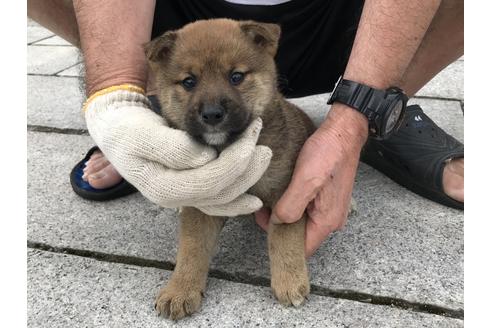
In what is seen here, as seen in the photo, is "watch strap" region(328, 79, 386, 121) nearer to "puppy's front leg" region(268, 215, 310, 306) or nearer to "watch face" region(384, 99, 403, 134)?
"watch face" region(384, 99, 403, 134)

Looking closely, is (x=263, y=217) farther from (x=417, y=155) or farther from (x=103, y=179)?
(x=417, y=155)

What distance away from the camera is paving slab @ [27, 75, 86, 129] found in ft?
13.5

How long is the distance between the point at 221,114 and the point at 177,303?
80cm

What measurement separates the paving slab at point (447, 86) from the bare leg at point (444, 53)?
1.26 meters

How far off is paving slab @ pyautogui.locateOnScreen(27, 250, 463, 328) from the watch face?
87cm

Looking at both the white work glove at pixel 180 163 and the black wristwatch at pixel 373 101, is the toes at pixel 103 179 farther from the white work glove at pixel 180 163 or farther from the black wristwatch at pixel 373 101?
the black wristwatch at pixel 373 101

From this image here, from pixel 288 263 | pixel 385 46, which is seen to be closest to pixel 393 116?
pixel 385 46

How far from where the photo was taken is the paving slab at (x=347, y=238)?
82.4 inches

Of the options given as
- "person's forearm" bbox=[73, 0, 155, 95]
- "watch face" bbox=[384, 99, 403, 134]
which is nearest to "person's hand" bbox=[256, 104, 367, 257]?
"watch face" bbox=[384, 99, 403, 134]

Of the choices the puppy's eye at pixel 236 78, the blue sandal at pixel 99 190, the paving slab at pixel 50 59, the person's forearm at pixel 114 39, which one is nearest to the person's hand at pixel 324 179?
the puppy's eye at pixel 236 78

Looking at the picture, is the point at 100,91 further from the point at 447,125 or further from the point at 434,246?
the point at 447,125

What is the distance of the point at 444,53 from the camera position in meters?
3.00

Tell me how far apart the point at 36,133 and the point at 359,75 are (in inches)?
111

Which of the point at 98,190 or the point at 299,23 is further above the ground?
the point at 299,23
